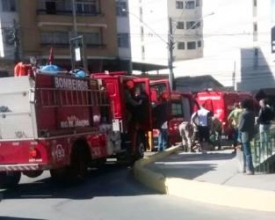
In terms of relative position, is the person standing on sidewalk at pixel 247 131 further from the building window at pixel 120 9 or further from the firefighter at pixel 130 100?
the building window at pixel 120 9

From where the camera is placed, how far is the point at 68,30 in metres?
46.0

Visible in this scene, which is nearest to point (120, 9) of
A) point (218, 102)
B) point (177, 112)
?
point (218, 102)

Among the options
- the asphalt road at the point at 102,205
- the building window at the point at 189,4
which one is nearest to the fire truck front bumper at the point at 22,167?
the asphalt road at the point at 102,205

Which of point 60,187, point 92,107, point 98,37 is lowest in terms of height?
point 60,187

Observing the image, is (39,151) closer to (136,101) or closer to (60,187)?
(60,187)

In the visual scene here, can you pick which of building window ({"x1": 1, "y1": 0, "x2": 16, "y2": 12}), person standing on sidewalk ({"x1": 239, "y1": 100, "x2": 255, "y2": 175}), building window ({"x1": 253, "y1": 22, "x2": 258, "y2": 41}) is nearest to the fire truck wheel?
person standing on sidewalk ({"x1": 239, "y1": 100, "x2": 255, "y2": 175})

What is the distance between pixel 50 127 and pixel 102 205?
7.53ft

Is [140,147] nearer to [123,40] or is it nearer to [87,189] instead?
Result: [87,189]

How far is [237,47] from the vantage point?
68.5m

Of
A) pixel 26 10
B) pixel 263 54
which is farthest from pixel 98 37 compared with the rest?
pixel 263 54

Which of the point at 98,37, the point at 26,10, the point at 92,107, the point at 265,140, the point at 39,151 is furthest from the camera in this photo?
the point at 98,37

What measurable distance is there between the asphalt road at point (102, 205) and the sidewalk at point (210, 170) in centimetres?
101

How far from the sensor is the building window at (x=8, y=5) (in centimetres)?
4334

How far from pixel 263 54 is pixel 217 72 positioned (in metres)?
6.99
